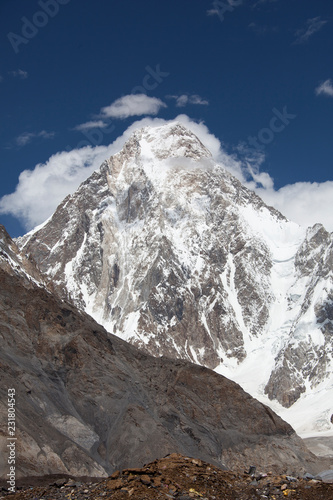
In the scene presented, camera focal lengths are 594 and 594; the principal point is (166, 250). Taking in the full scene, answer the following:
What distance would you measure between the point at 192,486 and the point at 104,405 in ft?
187

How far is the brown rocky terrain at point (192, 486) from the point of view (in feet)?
66.8

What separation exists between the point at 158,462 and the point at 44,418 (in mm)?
44437

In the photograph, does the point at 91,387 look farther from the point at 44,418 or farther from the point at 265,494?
the point at 265,494

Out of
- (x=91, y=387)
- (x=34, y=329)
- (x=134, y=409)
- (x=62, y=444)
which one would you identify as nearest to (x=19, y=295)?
(x=34, y=329)

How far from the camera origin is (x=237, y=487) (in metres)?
21.5

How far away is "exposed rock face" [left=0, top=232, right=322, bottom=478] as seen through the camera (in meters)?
61.0

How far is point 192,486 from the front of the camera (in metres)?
21.2

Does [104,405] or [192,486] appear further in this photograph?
[104,405]

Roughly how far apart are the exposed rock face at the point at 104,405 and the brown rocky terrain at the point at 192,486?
1196 inches

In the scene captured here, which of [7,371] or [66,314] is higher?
[66,314]

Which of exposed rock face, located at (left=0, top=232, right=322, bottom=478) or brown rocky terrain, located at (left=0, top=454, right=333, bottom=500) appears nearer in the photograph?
brown rocky terrain, located at (left=0, top=454, right=333, bottom=500)

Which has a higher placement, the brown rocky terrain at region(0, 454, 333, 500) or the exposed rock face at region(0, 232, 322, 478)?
the exposed rock face at region(0, 232, 322, 478)

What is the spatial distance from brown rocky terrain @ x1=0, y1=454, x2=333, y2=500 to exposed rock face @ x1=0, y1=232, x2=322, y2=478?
99.7 feet

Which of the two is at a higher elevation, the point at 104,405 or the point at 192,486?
the point at 104,405
